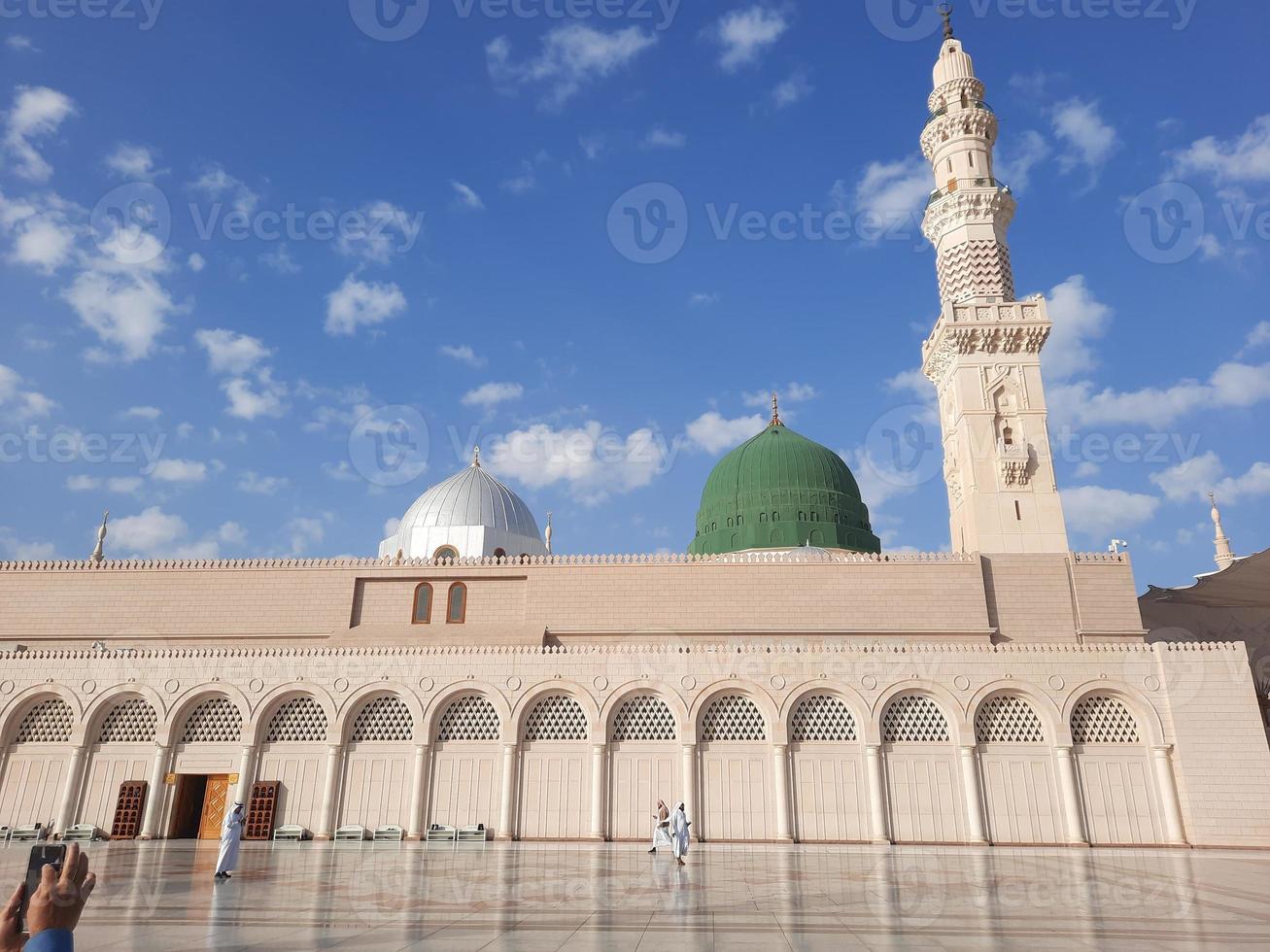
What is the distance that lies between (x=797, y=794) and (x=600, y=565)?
835 cm

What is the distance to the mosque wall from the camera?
18469 mm

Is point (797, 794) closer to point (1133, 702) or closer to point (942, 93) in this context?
point (1133, 702)

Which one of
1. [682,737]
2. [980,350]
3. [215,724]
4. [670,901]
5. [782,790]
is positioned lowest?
[670,901]

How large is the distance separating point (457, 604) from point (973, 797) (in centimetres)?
1410

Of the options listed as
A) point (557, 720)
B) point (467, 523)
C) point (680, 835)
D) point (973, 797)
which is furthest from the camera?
point (467, 523)

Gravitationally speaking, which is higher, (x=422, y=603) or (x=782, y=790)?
(x=422, y=603)

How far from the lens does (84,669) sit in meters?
20.5

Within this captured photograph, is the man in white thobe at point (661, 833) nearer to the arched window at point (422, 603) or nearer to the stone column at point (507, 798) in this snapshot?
the stone column at point (507, 798)

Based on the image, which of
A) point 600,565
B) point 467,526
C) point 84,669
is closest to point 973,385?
point 600,565

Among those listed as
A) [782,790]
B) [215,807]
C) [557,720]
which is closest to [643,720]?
[557,720]

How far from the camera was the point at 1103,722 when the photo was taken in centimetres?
1909

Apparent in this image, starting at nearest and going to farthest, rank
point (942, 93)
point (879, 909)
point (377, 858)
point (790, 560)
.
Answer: point (879, 909), point (377, 858), point (790, 560), point (942, 93)

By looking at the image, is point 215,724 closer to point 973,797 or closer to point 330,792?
point 330,792

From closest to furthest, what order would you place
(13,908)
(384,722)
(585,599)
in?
1. (13,908)
2. (384,722)
3. (585,599)
